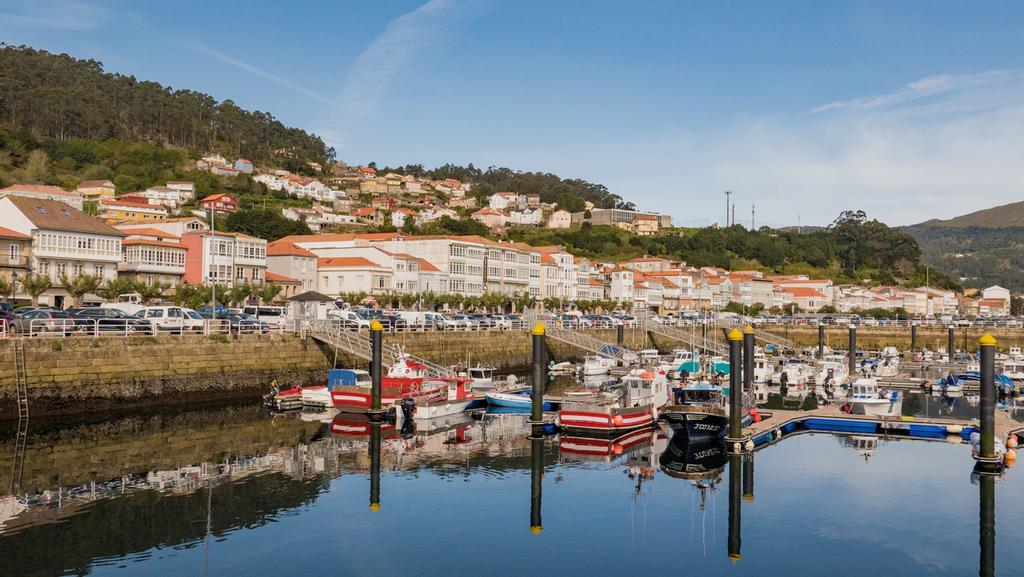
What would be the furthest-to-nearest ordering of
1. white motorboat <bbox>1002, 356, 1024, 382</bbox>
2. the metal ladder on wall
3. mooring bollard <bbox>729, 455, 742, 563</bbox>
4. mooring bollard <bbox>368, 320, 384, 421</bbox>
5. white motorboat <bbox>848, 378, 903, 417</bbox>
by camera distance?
white motorboat <bbox>1002, 356, 1024, 382</bbox>, white motorboat <bbox>848, 378, 903, 417</bbox>, mooring bollard <bbox>368, 320, 384, 421</bbox>, the metal ladder on wall, mooring bollard <bbox>729, 455, 742, 563</bbox>

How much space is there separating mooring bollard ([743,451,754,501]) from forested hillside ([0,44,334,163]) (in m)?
157

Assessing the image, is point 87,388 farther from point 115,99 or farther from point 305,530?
point 115,99

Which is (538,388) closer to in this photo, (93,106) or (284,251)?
(284,251)

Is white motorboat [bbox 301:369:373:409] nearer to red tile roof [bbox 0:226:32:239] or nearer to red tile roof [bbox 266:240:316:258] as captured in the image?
red tile roof [bbox 0:226:32:239]

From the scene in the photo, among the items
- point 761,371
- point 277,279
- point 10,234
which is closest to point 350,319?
point 10,234

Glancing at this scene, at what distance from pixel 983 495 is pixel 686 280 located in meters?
119

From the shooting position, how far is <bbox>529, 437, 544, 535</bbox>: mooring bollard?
2211 cm

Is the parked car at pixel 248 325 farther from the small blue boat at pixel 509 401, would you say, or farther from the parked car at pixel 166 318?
the small blue boat at pixel 509 401

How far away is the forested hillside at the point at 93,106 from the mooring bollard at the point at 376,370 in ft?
471

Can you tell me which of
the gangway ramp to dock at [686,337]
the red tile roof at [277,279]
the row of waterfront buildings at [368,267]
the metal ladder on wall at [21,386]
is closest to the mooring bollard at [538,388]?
the metal ladder on wall at [21,386]

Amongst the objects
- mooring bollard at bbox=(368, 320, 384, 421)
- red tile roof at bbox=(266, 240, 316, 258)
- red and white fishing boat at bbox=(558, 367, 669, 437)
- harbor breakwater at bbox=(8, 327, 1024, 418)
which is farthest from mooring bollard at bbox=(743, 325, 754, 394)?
red tile roof at bbox=(266, 240, 316, 258)

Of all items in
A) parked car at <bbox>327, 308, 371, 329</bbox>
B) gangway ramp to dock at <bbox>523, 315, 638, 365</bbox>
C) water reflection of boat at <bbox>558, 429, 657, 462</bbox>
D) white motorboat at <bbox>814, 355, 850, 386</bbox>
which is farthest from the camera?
gangway ramp to dock at <bbox>523, 315, 638, 365</bbox>

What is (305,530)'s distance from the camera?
68.3 feet

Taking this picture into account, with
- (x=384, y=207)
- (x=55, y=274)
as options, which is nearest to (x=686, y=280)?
(x=384, y=207)
